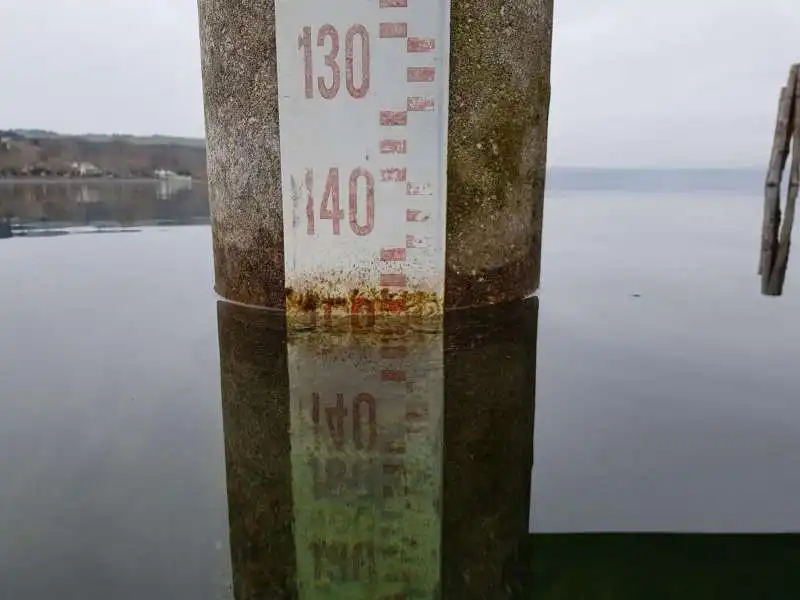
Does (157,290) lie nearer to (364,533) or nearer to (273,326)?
(273,326)

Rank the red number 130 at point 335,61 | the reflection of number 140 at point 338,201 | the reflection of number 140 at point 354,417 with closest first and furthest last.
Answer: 1. the reflection of number 140 at point 354,417
2. the red number 130 at point 335,61
3. the reflection of number 140 at point 338,201

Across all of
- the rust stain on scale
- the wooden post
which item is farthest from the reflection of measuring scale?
the wooden post

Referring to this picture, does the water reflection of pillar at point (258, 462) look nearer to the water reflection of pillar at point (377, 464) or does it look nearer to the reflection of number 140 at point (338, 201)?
the water reflection of pillar at point (377, 464)

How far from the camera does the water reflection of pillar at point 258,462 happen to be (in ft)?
4.41

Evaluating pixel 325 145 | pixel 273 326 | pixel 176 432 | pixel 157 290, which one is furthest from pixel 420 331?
pixel 157 290

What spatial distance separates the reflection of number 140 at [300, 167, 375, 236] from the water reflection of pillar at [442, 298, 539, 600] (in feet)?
2.42

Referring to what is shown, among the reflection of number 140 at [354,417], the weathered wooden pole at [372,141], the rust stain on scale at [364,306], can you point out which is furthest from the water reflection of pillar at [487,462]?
the weathered wooden pole at [372,141]

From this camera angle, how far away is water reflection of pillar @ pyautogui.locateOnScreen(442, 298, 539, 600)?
1.35 meters

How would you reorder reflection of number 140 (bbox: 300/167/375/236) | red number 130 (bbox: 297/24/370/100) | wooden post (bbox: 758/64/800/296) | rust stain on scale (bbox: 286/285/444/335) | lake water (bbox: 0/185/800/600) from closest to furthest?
lake water (bbox: 0/185/800/600)
red number 130 (bbox: 297/24/370/100)
reflection of number 140 (bbox: 300/167/375/236)
rust stain on scale (bbox: 286/285/444/335)
wooden post (bbox: 758/64/800/296)

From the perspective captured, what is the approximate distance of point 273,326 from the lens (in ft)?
10.6

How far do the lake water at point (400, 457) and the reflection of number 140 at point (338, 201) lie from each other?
0.59 meters

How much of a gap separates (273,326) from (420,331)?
0.75 meters

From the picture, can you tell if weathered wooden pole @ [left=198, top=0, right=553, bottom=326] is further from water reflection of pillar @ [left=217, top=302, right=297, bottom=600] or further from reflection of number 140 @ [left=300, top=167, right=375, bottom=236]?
water reflection of pillar @ [left=217, top=302, right=297, bottom=600]

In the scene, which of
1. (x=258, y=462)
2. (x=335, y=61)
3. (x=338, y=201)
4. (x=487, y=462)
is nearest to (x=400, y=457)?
(x=487, y=462)
